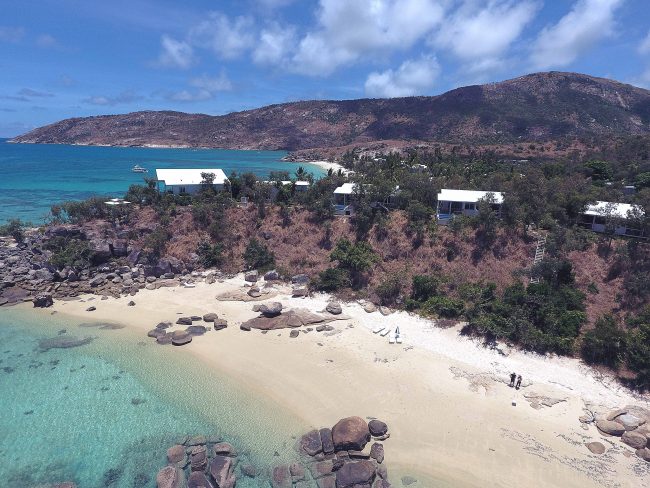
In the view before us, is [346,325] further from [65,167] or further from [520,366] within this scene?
[65,167]

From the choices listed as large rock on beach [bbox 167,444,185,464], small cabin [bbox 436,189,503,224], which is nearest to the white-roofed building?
small cabin [bbox 436,189,503,224]

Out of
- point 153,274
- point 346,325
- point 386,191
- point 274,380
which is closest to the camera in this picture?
point 274,380

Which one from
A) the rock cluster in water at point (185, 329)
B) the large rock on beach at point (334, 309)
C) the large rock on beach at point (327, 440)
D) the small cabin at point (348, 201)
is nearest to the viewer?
the large rock on beach at point (327, 440)

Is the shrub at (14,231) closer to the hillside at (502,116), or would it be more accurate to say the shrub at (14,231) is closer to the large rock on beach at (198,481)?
the large rock on beach at (198,481)

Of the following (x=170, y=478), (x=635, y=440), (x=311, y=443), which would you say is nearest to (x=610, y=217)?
(x=635, y=440)

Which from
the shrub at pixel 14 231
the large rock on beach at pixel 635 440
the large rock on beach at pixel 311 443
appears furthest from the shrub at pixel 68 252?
the large rock on beach at pixel 635 440

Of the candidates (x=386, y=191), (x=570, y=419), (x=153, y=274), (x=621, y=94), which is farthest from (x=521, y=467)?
(x=621, y=94)

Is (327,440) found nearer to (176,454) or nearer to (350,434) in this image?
(350,434)
